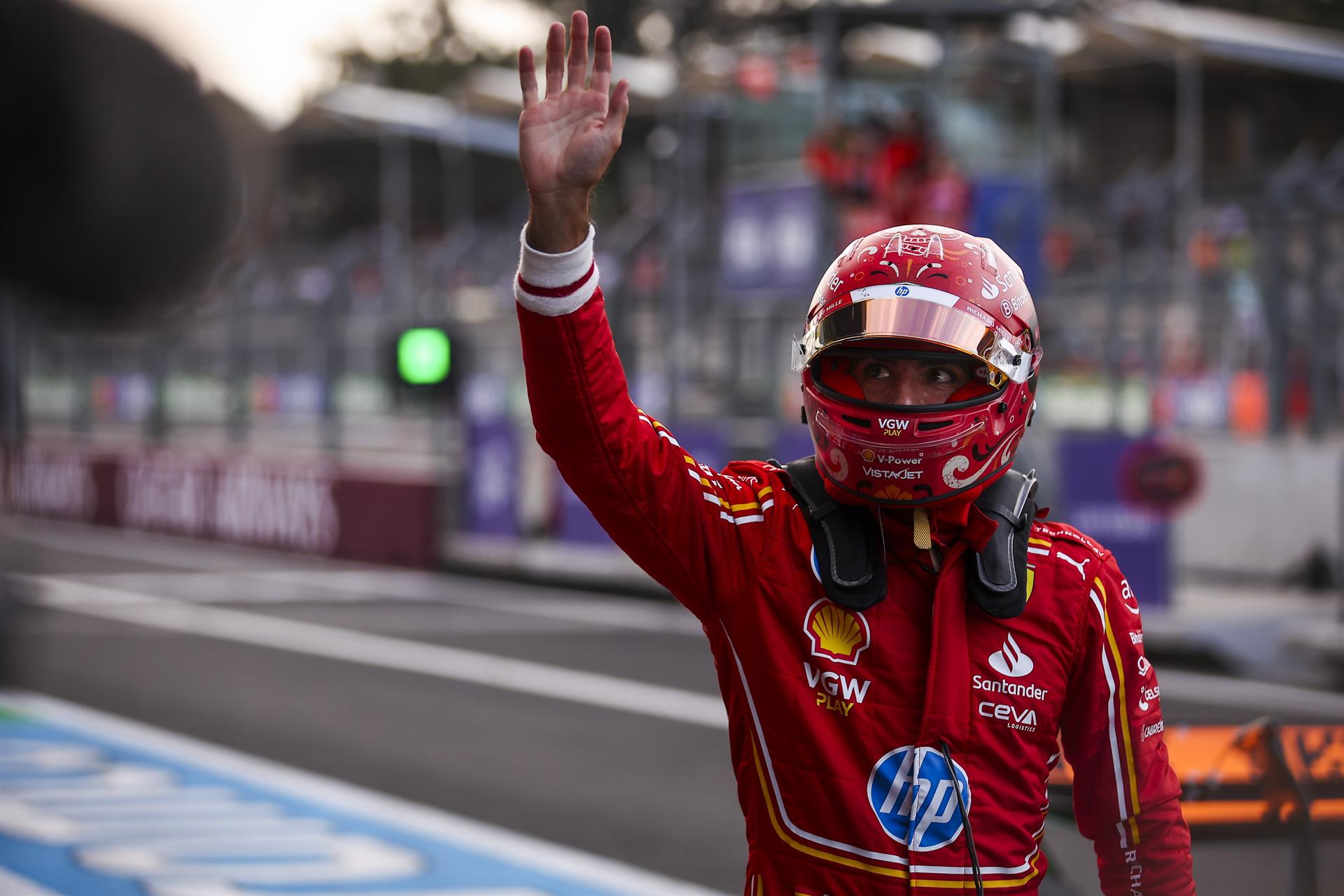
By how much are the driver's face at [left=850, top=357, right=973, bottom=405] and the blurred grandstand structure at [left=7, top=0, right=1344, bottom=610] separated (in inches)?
82.0

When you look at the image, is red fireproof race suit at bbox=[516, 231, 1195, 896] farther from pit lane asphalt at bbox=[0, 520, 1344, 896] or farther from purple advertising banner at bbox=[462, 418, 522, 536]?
purple advertising banner at bbox=[462, 418, 522, 536]

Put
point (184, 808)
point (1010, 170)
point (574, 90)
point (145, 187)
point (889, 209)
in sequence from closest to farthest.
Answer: point (145, 187) → point (574, 90) → point (184, 808) → point (889, 209) → point (1010, 170)

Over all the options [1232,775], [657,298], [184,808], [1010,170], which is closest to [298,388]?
[657,298]

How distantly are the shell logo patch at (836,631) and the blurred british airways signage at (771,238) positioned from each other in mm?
14749

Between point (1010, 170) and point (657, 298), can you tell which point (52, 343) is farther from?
point (657, 298)

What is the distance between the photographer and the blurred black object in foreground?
4.59 feet

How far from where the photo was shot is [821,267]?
55.3 feet

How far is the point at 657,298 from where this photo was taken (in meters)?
23.5

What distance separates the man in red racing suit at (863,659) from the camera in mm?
2250

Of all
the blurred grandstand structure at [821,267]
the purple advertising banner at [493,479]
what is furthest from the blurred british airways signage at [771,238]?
the purple advertising banner at [493,479]

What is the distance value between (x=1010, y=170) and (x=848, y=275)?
1573cm

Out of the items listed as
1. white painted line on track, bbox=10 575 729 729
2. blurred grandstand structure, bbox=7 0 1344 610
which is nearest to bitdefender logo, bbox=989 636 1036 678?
blurred grandstand structure, bbox=7 0 1344 610

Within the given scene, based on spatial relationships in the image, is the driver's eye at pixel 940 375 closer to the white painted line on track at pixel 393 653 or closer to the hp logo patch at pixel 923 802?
the hp logo patch at pixel 923 802

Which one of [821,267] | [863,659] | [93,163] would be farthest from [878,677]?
[821,267]
